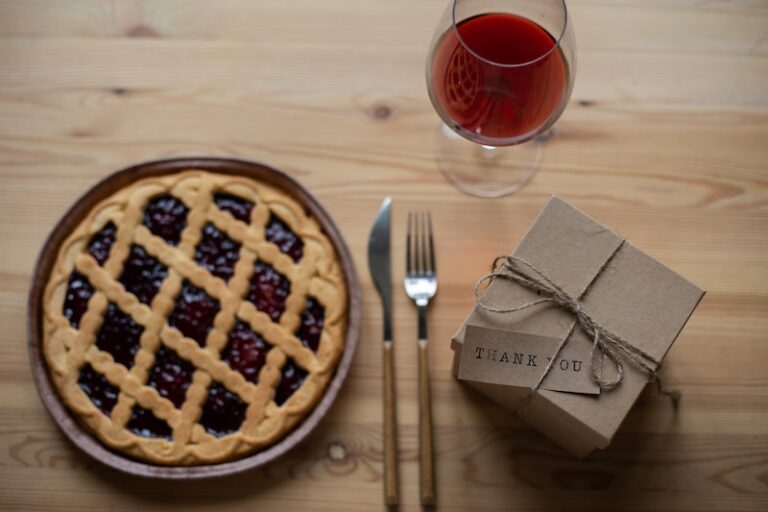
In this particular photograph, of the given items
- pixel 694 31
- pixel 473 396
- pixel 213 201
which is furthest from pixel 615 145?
pixel 213 201

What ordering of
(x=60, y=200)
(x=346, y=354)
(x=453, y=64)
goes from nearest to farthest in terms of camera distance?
(x=453, y=64) < (x=346, y=354) < (x=60, y=200)

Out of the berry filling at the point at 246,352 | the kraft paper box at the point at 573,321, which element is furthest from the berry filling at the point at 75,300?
the kraft paper box at the point at 573,321

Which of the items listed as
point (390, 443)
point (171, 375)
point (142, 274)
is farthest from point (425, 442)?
point (142, 274)

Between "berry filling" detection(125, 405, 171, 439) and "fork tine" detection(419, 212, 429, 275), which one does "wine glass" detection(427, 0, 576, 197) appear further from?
"berry filling" detection(125, 405, 171, 439)

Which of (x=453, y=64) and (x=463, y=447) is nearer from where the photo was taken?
(x=453, y=64)

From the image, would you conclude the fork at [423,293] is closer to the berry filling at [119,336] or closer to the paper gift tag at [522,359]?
the paper gift tag at [522,359]

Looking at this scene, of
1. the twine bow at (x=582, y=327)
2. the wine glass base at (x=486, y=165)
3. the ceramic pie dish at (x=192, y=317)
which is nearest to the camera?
the twine bow at (x=582, y=327)

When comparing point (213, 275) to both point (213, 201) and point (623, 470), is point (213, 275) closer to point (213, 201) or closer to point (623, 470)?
point (213, 201)
